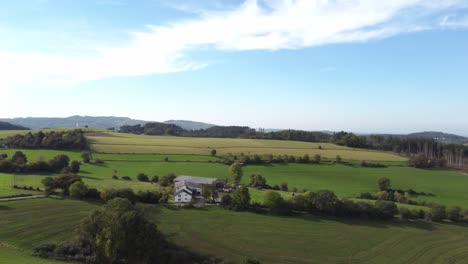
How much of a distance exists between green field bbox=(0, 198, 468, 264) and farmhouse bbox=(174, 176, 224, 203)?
6653mm

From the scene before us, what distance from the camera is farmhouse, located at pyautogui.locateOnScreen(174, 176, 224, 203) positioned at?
196ft

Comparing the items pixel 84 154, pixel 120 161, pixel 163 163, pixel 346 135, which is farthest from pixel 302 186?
pixel 346 135

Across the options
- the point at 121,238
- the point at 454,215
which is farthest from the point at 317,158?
the point at 121,238

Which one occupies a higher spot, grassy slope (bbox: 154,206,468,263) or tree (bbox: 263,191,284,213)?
tree (bbox: 263,191,284,213)

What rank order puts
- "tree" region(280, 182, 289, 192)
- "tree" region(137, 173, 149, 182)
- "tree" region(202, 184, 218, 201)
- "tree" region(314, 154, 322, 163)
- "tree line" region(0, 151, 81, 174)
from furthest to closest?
"tree" region(314, 154, 322, 163)
"tree line" region(0, 151, 81, 174)
"tree" region(137, 173, 149, 182)
"tree" region(280, 182, 289, 192)
"tree" region(202, 184, 218, 201)

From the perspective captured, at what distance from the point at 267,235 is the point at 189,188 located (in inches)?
869

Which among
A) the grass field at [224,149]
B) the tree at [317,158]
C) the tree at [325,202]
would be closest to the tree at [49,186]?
the tree at [325,202]

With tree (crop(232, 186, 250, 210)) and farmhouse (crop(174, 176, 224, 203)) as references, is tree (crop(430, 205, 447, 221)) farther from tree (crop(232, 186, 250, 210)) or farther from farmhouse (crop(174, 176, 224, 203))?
farmhouse (crop(174, 176, 224, 203))

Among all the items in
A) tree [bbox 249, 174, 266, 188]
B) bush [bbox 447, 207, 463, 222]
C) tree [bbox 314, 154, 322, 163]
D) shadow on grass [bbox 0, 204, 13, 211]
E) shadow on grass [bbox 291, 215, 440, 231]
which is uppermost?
tree [bbox 314, 154, 322, 163]

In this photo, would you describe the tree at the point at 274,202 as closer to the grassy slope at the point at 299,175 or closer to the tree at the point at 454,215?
the grassy slope at the point at 299,175

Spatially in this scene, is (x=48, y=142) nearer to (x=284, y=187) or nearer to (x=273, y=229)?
(x=284, y=187)

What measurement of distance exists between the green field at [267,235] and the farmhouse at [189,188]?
21.8 ft

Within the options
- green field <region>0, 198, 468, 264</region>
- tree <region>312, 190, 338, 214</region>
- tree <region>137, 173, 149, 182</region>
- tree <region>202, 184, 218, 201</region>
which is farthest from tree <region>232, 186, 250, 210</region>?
tree <region>137, 173, 149, 182</region>

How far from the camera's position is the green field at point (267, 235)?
38.4 metres
